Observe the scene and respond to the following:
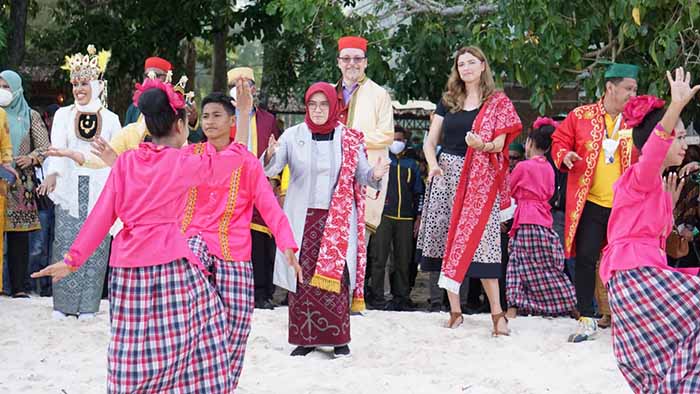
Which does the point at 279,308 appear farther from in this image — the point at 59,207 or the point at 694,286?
the point at 694,286

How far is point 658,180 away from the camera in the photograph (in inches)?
171

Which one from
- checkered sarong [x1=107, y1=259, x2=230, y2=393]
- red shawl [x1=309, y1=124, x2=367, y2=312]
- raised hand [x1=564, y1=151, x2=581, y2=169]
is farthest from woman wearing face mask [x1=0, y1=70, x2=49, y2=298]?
raised hand [x1=564, y1=151, x2=581, y2=169]

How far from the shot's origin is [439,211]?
7.16 meters

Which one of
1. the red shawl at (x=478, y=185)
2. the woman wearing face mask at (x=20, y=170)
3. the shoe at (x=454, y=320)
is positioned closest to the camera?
the red shawl at (x=478, y=185)

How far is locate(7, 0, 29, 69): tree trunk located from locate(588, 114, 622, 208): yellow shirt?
909 cm

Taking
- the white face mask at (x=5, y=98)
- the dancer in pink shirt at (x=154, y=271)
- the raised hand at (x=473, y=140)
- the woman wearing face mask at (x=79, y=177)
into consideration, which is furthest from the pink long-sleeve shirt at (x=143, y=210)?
the white face mask at (x=5, y=98)

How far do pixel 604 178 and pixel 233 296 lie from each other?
3074 millimetres

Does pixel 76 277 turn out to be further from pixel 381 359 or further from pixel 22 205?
pixel 381 359

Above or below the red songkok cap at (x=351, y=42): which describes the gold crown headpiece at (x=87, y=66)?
below

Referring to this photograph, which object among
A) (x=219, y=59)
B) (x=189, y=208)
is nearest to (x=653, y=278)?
(x=189, y=208)

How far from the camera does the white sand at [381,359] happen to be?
225 inches

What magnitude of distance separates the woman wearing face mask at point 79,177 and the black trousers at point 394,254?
278 cm

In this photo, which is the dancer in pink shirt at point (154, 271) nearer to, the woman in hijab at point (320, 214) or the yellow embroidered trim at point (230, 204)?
the yellow embroidered trim at point (230, 204)

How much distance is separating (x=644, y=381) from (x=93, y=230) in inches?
98.0
